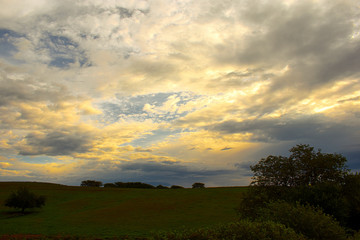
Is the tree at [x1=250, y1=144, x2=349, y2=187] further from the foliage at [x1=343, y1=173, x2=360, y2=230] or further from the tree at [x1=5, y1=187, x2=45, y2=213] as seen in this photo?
the tree at [x1=5, y1=187, x2=45, y2=213]

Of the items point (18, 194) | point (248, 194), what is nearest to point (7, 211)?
point (18, 194)

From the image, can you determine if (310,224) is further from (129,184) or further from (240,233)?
(129,184)

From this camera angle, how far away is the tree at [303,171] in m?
37.2

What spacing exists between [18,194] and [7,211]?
6982 mm

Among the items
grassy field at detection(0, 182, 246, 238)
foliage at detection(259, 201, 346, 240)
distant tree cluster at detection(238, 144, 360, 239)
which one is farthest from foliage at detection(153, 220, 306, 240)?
grassy field at detection(0, 182, 246, 238)

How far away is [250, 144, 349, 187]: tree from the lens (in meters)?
37.2

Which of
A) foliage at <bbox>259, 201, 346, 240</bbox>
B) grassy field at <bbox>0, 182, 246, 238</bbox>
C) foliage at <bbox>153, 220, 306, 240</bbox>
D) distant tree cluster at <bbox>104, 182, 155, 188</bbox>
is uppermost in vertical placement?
foliage at <bbox>153, 220, 306, 240</bbox>

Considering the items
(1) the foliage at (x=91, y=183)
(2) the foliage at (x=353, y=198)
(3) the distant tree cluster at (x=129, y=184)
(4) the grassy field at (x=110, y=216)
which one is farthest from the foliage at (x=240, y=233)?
(1) the foliage at (x=91, y=183)

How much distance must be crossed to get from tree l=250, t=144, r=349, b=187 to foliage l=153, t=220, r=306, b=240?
2349 cm

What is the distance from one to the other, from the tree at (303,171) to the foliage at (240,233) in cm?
2349

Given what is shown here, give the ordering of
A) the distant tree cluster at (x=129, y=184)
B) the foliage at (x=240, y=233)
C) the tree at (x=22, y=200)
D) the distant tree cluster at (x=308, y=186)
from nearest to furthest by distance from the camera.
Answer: the foliage at (x=240, y=233) < the distant tree cluster at (x=308, y=186) < the tree at (x=22, y=200) < the distant tree cluster at (x=129, y=184)

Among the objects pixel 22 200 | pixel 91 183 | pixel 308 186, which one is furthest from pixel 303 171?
pixel 91 183

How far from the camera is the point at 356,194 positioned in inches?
1417

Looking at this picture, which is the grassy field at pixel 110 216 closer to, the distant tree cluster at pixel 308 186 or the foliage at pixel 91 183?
the distant tree cluster at pixel 308 186
